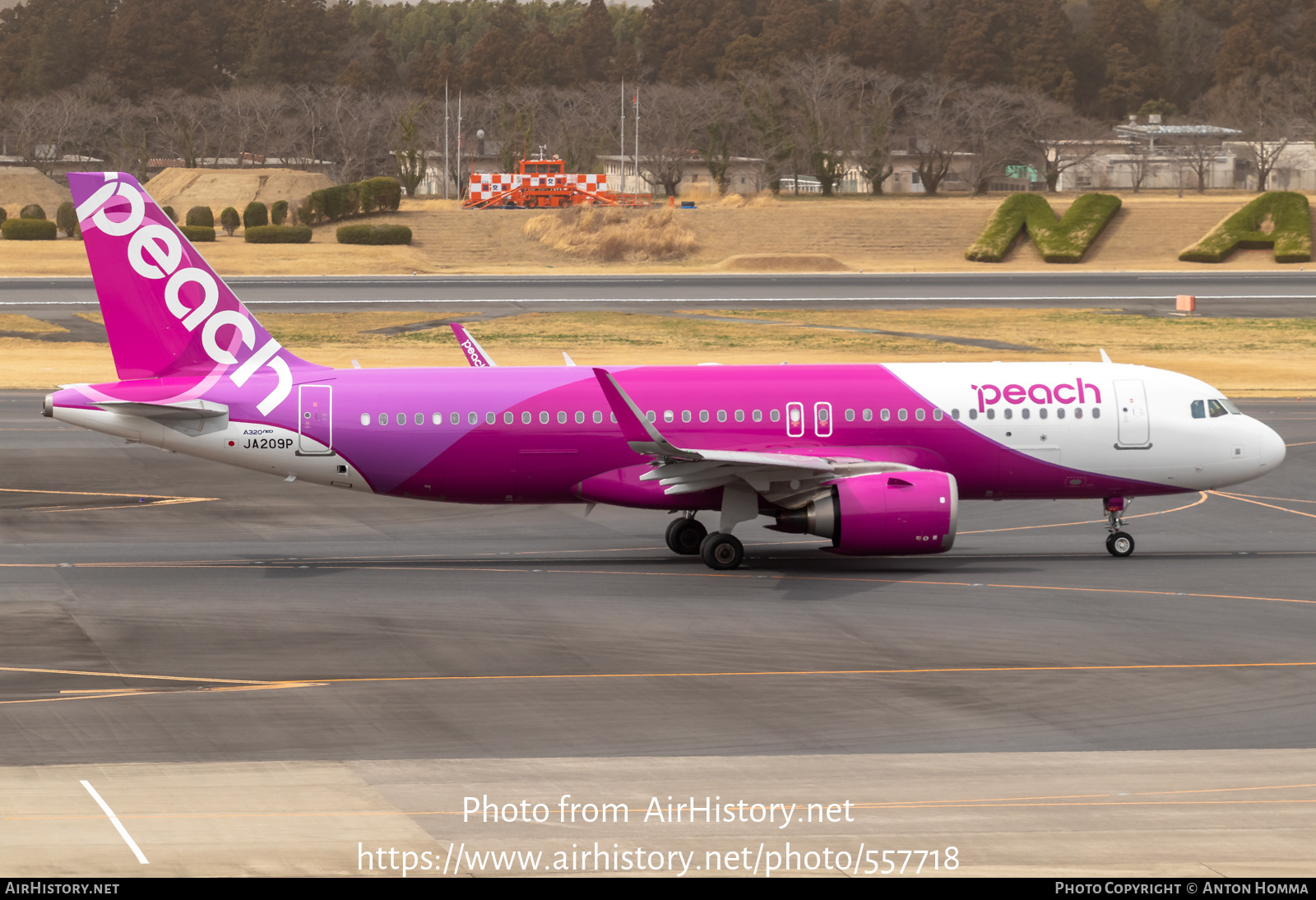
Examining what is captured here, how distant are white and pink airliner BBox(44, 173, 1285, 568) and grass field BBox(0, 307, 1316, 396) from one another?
106ft

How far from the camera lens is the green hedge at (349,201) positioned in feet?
476

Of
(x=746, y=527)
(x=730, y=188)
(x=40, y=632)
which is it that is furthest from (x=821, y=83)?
(x=40, y=632)

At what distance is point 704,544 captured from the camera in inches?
1310

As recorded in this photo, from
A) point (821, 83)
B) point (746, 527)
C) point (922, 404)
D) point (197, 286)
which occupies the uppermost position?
point (821, 83)

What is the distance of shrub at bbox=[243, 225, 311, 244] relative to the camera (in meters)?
132

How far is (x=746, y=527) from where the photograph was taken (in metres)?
38.3

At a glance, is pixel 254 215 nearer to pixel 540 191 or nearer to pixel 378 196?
pixel 378 196

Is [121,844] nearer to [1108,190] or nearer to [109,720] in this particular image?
[109,720]

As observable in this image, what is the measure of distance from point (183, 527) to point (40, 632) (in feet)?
38.0

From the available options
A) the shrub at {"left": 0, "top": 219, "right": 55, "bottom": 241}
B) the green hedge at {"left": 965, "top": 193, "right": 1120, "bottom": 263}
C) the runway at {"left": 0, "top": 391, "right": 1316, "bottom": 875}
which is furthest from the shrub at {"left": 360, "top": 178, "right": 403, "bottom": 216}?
the runway at {"left": 0, "top": 391, "right": 1316, "bottom": 875}

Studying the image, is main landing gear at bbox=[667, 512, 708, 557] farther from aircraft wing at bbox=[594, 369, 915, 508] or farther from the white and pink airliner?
aircraft wing at bbox=[594, 369, 915, 508]

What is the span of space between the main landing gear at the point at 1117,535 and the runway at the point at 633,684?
0.53 metres

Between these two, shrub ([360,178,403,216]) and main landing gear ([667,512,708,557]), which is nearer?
main landing gear ([667,512,708,557])

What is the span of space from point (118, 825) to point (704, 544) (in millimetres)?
18275
